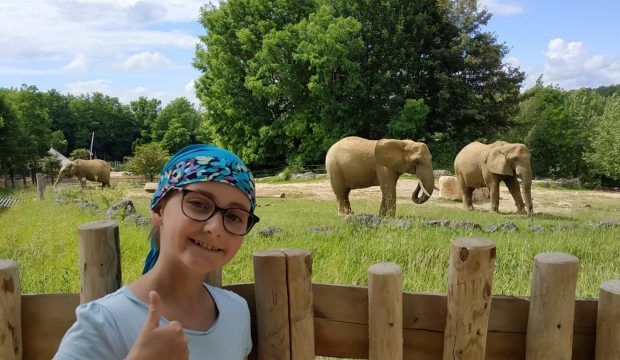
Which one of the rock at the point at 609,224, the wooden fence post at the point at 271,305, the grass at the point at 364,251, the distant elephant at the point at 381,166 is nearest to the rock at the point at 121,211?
the grass at the point at 364,251

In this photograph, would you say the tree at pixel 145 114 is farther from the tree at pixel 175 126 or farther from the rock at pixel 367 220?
the rock at pixel 367 220

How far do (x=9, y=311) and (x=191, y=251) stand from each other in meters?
0.83

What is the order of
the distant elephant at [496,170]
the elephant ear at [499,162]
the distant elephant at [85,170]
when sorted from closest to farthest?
the distant elephant at [496,170] < the elephant ear at [499,162] < the distant elephant at [85,170]

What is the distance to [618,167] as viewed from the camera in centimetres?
3123

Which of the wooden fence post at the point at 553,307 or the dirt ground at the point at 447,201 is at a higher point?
the wooden fence post at the point at 553,307

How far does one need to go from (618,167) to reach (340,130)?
57.3ft

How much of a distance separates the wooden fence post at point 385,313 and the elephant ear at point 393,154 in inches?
352

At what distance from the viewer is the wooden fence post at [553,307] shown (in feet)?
5.58

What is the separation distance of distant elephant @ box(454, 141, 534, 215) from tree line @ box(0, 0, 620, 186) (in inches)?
556

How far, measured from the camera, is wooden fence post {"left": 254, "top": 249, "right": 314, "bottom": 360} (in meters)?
1.80

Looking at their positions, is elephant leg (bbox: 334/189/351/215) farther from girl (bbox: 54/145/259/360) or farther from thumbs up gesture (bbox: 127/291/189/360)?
thumbs up gesture (bbox: 127/291/189/360)

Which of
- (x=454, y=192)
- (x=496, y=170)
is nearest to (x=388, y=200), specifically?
(x=496, y=170)

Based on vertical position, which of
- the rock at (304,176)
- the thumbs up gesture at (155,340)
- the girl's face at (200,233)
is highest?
the girl's face at (200,233)

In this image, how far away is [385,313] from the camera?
1.76 meters
